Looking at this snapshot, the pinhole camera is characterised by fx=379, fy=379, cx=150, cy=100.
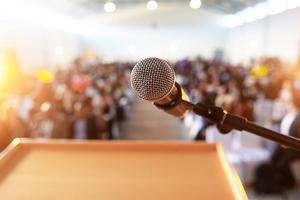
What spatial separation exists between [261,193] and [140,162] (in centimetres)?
398

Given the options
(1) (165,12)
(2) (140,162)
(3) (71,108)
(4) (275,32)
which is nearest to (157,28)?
(1) (165,12)

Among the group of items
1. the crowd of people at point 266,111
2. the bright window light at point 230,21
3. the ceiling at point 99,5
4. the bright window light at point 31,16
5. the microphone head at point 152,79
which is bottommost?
the crowd of people at point 266,111

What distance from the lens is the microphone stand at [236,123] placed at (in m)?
0.87

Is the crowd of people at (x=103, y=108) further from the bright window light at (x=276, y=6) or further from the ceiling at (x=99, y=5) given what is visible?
the ceiling at (x=99, y=5)

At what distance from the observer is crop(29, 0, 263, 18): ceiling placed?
1510cm

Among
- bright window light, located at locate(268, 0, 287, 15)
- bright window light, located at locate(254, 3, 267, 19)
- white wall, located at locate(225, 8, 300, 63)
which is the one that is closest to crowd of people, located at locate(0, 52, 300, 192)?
white wall, located at locate(225, 8, 300, 63)

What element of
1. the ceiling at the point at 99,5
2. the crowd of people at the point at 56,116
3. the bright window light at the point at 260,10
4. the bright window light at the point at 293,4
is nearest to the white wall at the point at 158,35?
the ceiling at the point at 99,5

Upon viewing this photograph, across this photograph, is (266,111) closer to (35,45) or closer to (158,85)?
(158,85)

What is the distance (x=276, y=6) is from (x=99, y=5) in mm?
9305

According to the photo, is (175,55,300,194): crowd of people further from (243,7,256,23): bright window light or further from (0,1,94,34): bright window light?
(243,7,256,23): bright window light

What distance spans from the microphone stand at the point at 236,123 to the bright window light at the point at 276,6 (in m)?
11.7

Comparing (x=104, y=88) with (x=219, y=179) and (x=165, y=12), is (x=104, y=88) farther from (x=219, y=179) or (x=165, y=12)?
(x=165, y=12)

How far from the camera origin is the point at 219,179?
1110mm

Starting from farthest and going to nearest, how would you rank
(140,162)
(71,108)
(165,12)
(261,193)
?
(165,12)
(71,108)
(261,193)
(140,162)
